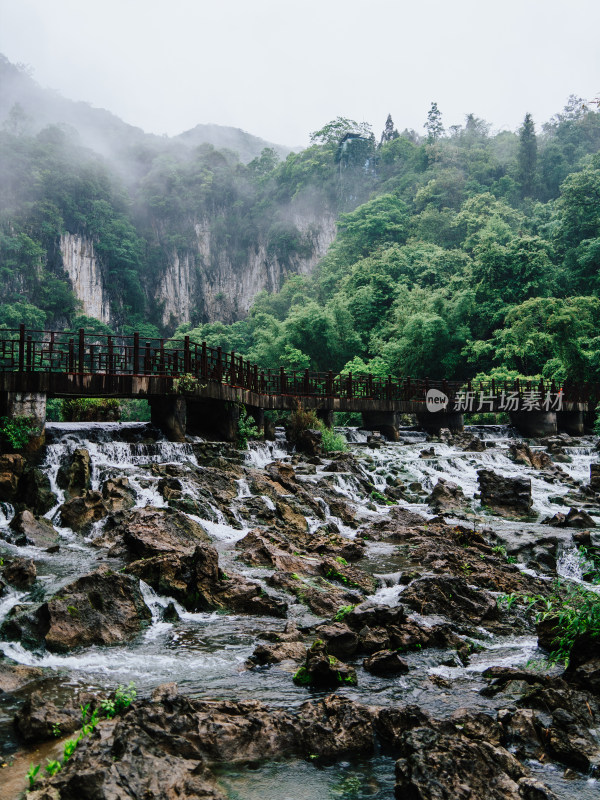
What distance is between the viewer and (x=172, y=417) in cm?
1747

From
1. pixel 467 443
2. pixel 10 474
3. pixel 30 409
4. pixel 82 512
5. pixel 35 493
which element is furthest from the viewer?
pixel 467 443

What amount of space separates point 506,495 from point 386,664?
11.0 metres

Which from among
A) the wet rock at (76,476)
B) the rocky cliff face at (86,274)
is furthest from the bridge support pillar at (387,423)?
the rocky cliff face at (86,274)

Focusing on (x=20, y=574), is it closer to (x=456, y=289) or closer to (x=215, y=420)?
(x=215, y=420)

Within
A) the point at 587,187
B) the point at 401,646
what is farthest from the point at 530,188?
the point at 401,646

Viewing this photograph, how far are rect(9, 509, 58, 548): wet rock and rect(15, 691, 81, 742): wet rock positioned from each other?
595cm

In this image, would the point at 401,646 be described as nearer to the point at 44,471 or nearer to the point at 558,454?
the point at 44,471

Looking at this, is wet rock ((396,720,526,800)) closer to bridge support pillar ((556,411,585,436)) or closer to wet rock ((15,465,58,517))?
wet rock ((15,465,58,517))

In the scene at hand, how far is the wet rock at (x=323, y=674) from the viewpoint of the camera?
17.4 ft

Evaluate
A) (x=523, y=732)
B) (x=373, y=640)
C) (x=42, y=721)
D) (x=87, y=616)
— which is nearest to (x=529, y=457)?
(x=373, y=640)

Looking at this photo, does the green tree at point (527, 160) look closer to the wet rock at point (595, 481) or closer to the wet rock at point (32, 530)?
the wet rock at point (595, 481)

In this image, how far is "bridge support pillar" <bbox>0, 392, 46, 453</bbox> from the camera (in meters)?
14.2

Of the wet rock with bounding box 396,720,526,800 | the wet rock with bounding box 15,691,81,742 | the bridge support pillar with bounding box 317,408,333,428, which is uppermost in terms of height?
the bridge support pillar with bounding box 317,408,333,428

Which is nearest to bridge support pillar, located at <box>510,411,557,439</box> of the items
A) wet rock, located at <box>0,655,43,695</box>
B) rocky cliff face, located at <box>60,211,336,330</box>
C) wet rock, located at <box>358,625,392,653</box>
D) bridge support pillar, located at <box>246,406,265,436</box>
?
bridge support pillar, located at <box>246,406,265,436</box>
